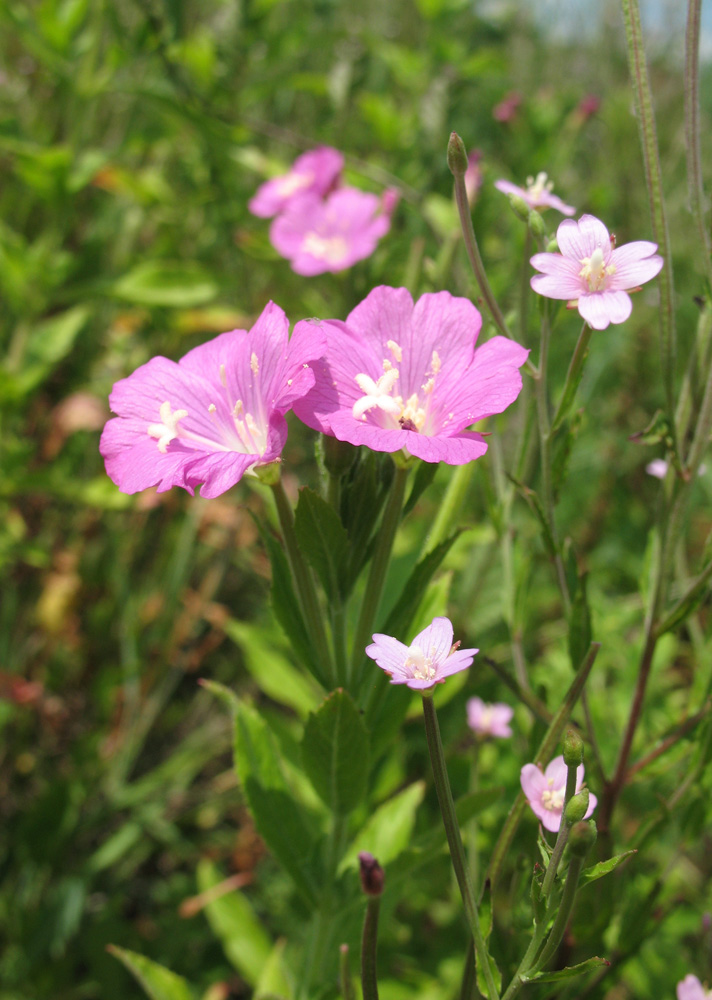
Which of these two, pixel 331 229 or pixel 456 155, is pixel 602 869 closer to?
pixel 456 155

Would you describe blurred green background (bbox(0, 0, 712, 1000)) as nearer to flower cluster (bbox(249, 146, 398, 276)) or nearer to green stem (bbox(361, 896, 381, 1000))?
flower cluster (bbox(249, 146, 398, 276))

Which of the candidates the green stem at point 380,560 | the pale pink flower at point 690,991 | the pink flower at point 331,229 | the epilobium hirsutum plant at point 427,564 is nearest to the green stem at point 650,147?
the epilobium hirsutum plant at point 427,564

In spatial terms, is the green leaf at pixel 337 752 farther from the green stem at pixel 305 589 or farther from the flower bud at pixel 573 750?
the flower bud at pixel 573 750

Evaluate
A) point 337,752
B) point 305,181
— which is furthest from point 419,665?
point 305,181

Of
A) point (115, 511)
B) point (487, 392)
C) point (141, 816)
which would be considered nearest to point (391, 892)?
point (487, 392)

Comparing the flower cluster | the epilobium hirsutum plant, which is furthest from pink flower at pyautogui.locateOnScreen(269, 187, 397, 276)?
the epilobium hirsutum plant

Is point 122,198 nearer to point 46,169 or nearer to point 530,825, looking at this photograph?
point 46,169
